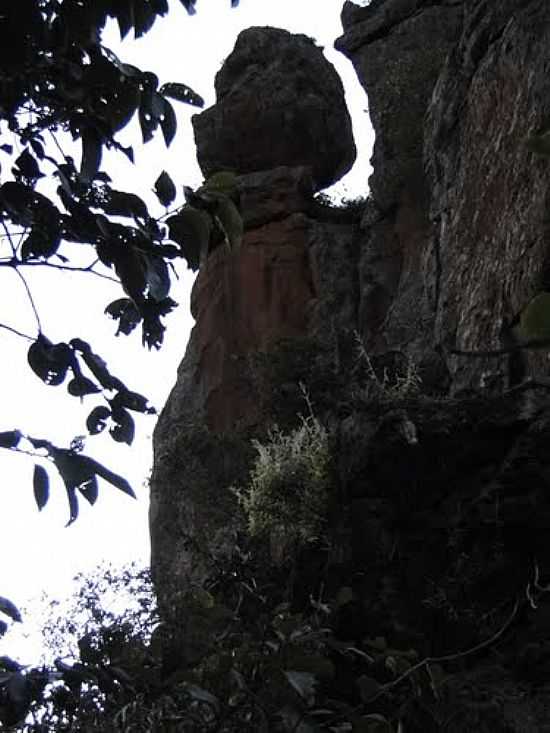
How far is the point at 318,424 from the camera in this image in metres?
7.35

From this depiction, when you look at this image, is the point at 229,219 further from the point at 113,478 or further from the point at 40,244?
the point at 113,478

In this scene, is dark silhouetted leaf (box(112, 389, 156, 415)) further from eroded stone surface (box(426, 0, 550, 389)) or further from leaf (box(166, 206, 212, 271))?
eroded stone surface (box(426, 0, 550, 389))

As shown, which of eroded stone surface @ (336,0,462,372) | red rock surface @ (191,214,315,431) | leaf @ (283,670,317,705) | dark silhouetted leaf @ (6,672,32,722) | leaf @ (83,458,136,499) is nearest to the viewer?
dark silhouetted leaf @ (6,672,32,722)

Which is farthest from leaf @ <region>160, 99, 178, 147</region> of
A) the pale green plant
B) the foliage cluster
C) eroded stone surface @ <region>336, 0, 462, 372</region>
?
eroded stone surface @ <region>336, 0, 462, 372</region>

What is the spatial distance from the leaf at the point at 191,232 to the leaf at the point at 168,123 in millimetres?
195

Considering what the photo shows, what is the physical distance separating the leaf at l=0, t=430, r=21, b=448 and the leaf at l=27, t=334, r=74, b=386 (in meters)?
0.35

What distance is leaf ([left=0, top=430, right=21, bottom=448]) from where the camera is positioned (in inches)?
96.3

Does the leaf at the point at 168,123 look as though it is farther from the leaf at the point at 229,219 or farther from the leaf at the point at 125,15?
the leaf at the point at 125,15

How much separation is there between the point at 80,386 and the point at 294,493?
424cm

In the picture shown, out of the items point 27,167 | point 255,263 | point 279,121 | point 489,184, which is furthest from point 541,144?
point 279,121

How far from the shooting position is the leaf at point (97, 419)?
2.89 m

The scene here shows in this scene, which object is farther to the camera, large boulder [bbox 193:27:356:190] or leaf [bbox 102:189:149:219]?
large boulder [bbox 193:27:356:190]

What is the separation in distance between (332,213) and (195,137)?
203 cm

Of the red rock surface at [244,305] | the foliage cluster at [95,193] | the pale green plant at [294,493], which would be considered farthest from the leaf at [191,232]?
the red rock surface at [244,305]
